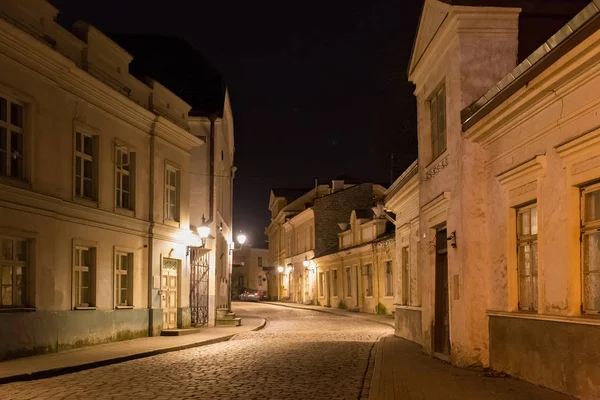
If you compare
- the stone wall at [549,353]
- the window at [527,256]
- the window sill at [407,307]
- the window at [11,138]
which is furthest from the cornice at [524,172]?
the window at [11,138]

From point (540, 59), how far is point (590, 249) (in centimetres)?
230

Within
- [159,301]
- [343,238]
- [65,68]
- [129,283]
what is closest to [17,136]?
[65,68]

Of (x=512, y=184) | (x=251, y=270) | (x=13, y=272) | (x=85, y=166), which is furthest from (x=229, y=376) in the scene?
(x=251, y=270)

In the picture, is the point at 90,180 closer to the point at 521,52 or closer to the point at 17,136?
the point at 17,136

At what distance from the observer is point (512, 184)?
1054cm

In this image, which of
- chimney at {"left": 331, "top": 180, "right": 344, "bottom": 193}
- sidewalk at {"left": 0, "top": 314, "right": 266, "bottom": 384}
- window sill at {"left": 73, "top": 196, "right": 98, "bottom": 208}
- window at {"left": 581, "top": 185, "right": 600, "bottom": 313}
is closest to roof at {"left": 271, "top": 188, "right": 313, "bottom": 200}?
chimney at {"left": 331, "top": 180, "right": 344, "bottom": 193}

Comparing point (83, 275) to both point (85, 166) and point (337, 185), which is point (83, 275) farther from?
point (337, 185)

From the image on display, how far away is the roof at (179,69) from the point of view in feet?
91.7

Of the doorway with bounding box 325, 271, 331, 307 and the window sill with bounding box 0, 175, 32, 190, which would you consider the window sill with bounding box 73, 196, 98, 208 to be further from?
the doorway with bounding box 325, 271, 331, 307

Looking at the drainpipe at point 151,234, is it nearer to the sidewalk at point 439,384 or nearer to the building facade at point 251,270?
the sidewalk at point 439,384

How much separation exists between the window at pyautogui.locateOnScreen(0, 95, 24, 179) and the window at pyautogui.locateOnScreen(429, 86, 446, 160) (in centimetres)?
832

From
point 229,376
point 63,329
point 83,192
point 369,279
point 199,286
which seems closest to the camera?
point 229,376

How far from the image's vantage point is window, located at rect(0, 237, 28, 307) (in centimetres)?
1400

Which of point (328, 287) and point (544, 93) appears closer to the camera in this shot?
point (544, 93)
